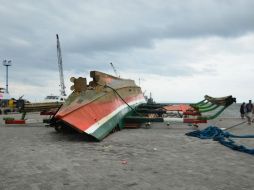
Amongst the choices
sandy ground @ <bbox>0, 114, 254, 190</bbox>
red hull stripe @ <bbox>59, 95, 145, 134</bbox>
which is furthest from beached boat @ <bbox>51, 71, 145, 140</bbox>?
sandy ground @ <bbox>0, 114, 254, 190</bbox>

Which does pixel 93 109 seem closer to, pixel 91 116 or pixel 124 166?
pixel 91 116

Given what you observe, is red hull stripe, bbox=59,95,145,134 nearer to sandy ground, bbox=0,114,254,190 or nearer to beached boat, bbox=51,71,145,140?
beached boat, bbox=51,71,145,140

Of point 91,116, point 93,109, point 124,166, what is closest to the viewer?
point 124,166

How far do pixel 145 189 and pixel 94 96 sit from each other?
9.87 m

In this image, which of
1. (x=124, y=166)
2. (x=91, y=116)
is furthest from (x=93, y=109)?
(x=124, y=166)

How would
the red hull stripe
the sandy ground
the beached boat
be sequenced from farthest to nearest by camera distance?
the beached boat
the red hull stripe
the sandy ground

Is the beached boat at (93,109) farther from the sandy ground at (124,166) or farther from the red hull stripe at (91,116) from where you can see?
the sandy ground at (124,166)

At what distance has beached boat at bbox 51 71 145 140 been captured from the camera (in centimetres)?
1261

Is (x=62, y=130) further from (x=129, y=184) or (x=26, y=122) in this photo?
(x=129, y=184)

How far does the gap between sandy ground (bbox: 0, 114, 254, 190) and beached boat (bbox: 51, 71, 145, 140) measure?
1166 millimetres

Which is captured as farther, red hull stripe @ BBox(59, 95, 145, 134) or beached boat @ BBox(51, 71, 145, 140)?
beached boat @ BBox(51, 71, 145, 140)

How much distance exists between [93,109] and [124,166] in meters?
6.66

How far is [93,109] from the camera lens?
46.3ft

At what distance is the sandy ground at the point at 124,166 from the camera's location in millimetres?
6148
